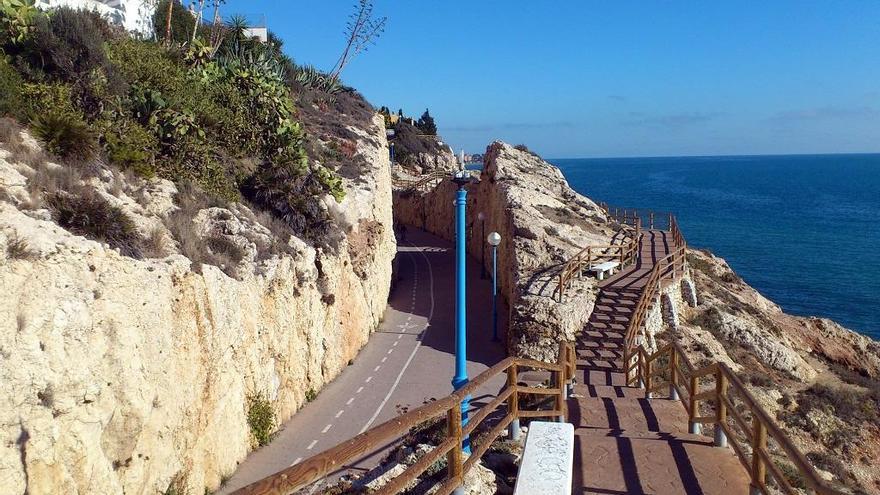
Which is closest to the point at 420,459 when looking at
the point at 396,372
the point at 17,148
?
the point at 17,148

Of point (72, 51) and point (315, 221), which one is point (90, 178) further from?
point (315, 221)

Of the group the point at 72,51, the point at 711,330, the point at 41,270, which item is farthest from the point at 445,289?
the point at 41,270

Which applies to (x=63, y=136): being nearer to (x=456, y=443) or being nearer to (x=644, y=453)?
(x=456, y=443)

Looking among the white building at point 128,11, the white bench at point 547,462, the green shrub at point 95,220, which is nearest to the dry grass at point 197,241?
the green shrub at point 95,220

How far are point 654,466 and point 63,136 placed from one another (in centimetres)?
1340

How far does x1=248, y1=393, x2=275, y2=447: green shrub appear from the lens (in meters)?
14.7

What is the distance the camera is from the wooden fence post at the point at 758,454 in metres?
5.64

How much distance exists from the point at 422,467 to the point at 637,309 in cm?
1720

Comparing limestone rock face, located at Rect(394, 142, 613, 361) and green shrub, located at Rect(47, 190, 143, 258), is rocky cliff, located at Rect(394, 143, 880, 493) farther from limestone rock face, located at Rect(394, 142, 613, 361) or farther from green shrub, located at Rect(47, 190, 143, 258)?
green shrub, located at Rect(47, 190, 143, 258)

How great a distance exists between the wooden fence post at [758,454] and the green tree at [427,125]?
83736 millimetres

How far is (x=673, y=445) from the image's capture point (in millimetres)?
7418

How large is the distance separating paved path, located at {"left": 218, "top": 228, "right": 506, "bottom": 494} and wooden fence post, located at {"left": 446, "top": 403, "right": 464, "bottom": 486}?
28.4 ft

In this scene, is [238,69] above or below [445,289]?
above

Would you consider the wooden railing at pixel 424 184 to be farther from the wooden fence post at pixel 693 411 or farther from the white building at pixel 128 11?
Result: the wooden fence post at pixel 693 411
